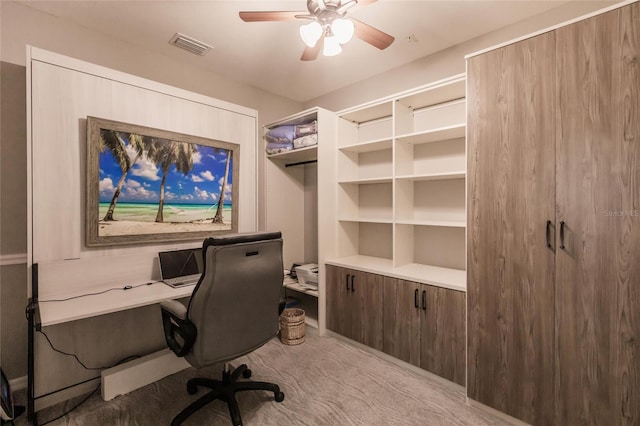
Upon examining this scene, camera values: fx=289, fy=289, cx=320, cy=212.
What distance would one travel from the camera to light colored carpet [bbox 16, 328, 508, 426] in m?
1.78

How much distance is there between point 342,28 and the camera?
5.42 ft

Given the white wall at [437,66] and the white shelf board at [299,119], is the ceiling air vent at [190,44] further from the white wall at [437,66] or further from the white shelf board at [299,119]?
the white wall at [437,66]

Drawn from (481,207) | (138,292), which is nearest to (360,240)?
(481,207)

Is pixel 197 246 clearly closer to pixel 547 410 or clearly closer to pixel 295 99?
pixel 295 99

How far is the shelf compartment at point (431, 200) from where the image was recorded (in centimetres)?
253

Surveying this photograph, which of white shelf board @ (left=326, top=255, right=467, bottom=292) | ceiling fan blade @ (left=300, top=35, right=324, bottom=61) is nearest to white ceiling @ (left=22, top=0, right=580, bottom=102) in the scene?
ceiling fan blade @ (left=300, top=35, right=324, bottom=61)

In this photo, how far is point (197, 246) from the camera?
2.66 meters

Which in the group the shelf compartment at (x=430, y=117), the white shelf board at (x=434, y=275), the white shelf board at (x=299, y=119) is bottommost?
the white shelf board at (x=434, y=275)

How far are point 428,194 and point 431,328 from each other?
119cm

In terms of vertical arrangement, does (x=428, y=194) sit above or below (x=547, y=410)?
above

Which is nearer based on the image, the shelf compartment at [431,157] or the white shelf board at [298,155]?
the shelf compartment at [431,157]

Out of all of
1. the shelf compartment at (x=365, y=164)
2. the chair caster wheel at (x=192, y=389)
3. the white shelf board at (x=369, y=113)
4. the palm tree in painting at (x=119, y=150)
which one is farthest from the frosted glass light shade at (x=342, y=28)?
the chair caster wheel at (x=192, y=389)

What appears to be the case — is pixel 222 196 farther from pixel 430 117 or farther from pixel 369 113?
pixel 430 117

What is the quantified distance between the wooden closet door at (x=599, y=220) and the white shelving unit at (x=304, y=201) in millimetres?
1834
